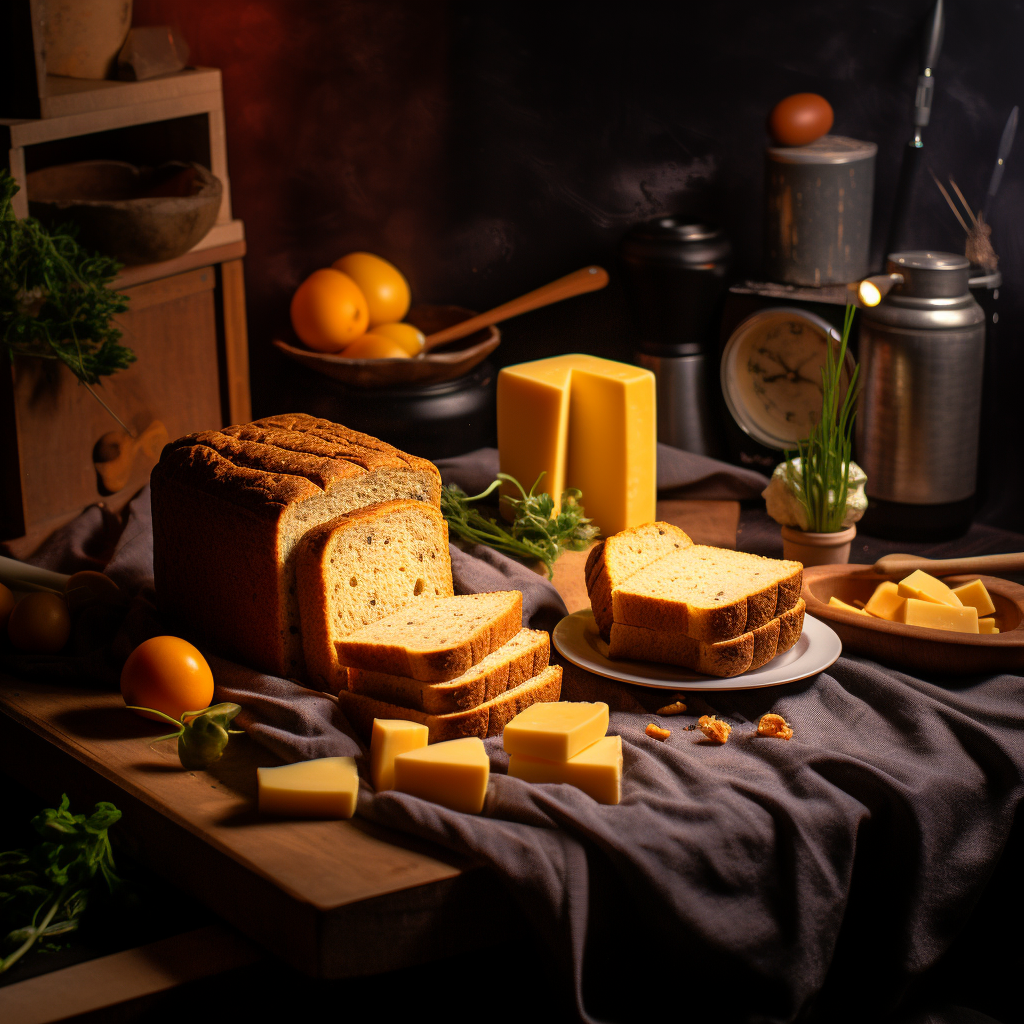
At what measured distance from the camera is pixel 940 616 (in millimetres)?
1680

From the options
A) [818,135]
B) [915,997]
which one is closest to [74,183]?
[818,135]

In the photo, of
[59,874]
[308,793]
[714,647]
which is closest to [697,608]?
[714,647]

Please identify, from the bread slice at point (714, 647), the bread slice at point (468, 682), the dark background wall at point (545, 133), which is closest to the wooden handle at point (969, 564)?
the bread slice at point (714, 647)

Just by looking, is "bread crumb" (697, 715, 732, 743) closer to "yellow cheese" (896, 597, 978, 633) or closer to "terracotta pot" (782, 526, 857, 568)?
"yellow cheese" (896, 597, 978, 633)

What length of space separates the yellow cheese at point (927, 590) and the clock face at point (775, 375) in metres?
0.75

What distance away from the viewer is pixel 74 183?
7.87 feet

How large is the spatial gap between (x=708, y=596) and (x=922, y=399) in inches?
32.6

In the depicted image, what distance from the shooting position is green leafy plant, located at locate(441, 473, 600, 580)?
2.04 m

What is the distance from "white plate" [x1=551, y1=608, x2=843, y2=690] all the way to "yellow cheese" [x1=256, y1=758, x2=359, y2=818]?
0.40m

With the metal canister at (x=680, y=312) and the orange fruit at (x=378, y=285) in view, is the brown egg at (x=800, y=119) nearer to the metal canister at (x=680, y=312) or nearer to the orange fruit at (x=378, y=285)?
the metal canister at (x=680, y=312)

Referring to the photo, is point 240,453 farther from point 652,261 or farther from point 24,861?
point 652,261

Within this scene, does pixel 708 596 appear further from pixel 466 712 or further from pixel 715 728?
pixel 466 712

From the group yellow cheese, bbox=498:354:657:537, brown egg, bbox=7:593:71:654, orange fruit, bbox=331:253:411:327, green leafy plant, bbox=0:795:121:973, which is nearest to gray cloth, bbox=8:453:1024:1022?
green leafy plant, bbox=0:795:121:973

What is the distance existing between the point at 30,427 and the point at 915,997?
1.69 m
